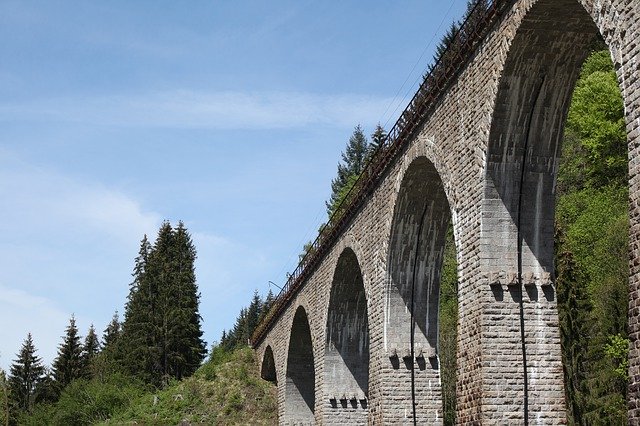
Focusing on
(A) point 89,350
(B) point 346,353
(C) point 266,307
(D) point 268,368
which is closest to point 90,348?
(A) point 89,350

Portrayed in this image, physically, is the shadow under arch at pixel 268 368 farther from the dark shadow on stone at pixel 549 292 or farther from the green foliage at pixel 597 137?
the dark shadow on stone at pixel 549 292

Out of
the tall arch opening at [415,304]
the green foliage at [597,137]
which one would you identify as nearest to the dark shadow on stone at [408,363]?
the tall arch opening at [415,304]

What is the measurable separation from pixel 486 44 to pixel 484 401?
6.58 metres

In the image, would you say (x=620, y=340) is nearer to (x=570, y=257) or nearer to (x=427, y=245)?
(x=570, y=257)

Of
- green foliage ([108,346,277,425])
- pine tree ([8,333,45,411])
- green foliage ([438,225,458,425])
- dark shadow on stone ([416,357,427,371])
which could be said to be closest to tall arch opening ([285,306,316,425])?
green foliage ([108,346,277,425])

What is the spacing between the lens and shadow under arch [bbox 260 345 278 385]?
48.4 metres

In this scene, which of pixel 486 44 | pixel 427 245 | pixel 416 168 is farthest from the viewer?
pixel 427 245

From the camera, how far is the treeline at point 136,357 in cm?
5522

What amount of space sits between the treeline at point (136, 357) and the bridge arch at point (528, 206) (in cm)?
4081

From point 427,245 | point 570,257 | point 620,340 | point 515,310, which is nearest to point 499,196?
point 515,310

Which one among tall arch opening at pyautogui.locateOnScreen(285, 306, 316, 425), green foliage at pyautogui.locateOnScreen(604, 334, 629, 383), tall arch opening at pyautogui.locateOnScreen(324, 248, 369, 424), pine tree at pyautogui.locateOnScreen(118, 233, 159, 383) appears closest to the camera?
tall arch opening at pyautogui.locateOnScreen(324, 248, 369, 424)

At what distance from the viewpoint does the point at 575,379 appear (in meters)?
35.8

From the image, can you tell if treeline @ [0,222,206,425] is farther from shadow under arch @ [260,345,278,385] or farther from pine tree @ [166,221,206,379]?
shadow under arch @ [260,345,278,385]

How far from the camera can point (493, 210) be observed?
56.6ft
